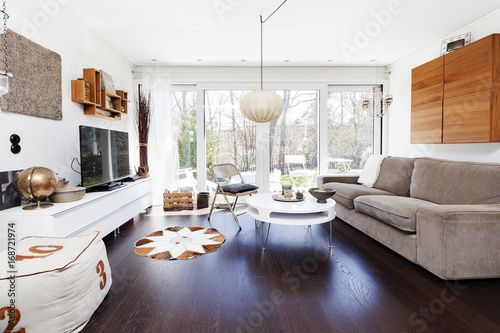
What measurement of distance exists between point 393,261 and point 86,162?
10.3 feet

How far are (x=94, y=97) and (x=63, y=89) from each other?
15.2 inches

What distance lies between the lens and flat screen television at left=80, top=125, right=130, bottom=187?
2.80 metres

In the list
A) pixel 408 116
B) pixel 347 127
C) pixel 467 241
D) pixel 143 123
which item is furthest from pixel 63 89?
pixel 408 116

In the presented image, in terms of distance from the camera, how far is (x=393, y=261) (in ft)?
8.01

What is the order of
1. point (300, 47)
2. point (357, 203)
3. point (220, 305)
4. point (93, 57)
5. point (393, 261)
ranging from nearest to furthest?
point (220, 305)
point (393, 261)
point (357, 203)
point (93, 57)
point (300, 47)

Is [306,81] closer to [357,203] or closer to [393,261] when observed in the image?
[357,203]

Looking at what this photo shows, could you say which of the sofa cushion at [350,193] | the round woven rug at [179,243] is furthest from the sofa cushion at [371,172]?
the round woven rug at [179,243]

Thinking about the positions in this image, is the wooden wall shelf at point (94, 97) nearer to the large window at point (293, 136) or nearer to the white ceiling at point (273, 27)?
the white ceiling at point (273, 27)

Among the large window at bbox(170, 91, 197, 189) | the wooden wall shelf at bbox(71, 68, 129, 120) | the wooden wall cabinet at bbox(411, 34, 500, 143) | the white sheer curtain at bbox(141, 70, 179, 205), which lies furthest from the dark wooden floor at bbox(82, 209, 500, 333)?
the large window at bbox(170, 91, 197, 189)

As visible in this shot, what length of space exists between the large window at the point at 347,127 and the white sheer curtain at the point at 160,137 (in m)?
Answer: 3.00

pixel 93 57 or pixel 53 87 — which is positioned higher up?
pixel 93 57

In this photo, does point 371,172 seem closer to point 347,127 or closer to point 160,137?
point 347,127

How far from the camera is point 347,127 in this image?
5.22 m

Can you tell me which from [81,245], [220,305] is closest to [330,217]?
[220,305]
